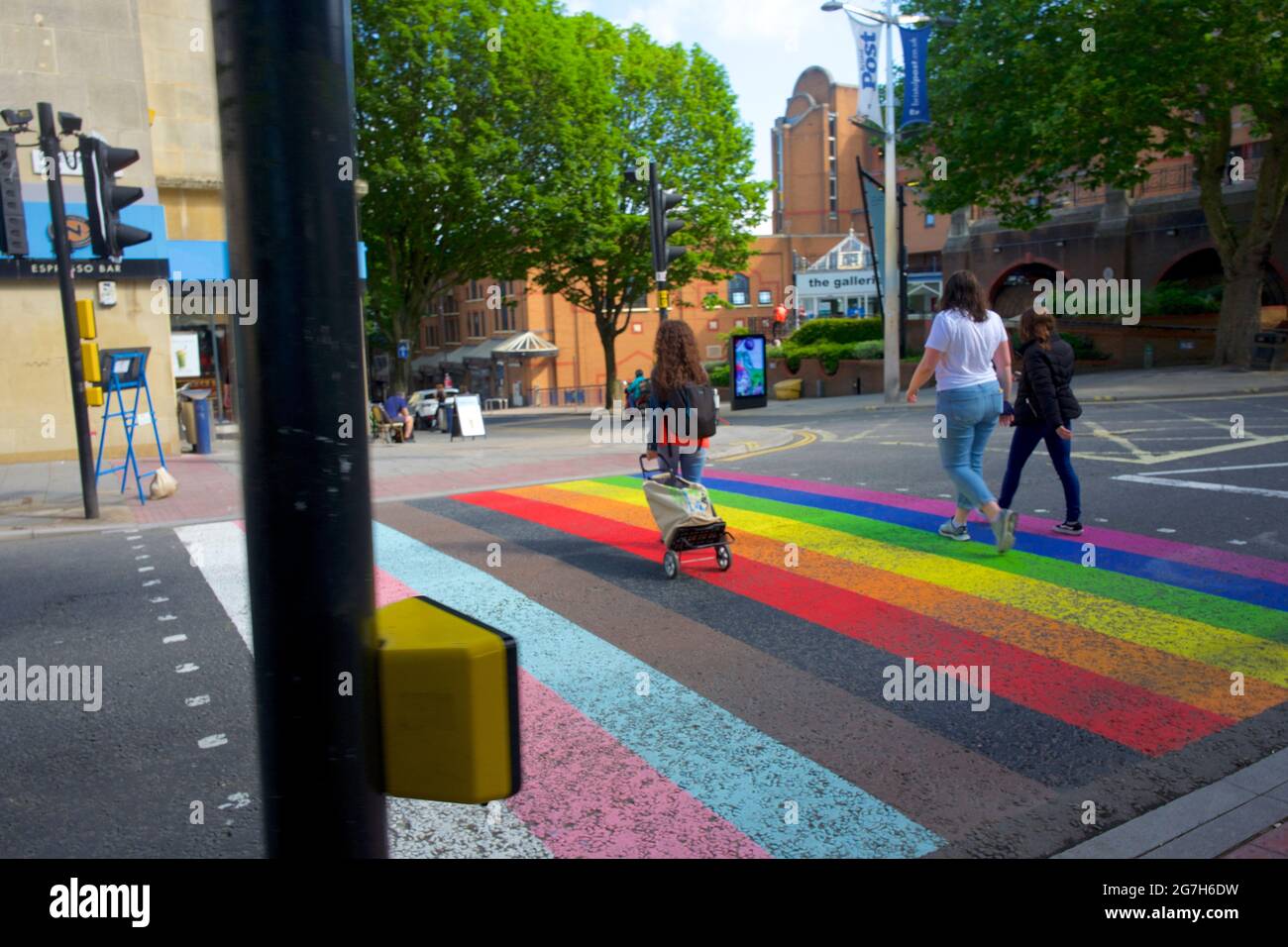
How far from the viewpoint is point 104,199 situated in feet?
32.5

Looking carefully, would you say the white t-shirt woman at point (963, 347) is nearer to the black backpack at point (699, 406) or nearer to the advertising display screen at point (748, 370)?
the black backpack at point (699, 406)

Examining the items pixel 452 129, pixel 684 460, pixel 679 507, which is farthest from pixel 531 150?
pixel 679 507

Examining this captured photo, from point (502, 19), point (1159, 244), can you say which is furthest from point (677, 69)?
point (1159, 244)

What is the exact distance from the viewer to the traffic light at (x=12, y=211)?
42.3 feet

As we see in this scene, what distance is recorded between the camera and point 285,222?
174 centimetres

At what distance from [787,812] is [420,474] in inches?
Answer: 458

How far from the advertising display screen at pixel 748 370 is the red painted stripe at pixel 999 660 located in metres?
20.4

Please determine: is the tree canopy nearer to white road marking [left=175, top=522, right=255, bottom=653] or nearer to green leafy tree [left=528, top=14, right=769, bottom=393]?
green leafy tree [left=528, top=14, right=769, bottom=393]

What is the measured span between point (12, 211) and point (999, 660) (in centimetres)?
1375

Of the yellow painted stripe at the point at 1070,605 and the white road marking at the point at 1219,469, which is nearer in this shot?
the yellow painted stripe at the point at 1070,605

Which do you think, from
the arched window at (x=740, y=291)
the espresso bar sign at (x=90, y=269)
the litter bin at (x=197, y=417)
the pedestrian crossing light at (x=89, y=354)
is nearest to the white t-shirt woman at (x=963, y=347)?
the pedestrian crossing light at (x=89, y=354)

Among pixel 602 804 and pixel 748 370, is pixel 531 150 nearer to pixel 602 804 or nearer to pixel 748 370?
pixel 748 370

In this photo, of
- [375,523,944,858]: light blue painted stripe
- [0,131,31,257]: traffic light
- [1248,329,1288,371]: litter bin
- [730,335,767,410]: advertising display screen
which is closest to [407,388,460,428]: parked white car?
[730,335,767,410]: advertising display screen
